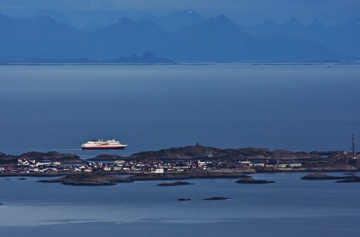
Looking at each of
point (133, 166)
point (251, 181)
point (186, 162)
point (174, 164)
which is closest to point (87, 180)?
point (133, 166)

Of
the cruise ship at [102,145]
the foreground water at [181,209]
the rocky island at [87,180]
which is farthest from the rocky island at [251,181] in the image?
the cruise ship at [102,145]

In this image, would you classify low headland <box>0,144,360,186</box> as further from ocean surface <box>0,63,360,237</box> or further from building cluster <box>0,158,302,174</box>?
ocean surface <box>0,63,360,237</box>

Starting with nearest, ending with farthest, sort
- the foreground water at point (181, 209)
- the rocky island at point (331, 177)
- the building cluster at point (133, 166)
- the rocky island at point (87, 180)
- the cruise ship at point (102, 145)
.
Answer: the foreground water at point (181, 209)
the rocky island at point (87, 180)
the rocky island at point (331, 177)
the building cluster at point (133, 166)
the cruise ship at point (102, 145)

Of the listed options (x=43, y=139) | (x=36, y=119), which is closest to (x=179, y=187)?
(x=43, y=139)

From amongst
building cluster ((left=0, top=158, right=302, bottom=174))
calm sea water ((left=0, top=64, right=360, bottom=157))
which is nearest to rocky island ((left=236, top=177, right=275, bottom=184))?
building cluster ((left=0, top=158, right=302, bottom=174))

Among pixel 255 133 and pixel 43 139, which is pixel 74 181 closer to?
pixel 43 139

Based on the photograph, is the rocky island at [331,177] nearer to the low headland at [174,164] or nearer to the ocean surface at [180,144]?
the low headland at [174,164]

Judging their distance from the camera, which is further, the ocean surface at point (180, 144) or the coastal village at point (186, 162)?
the coastal village at point (186, 162)
